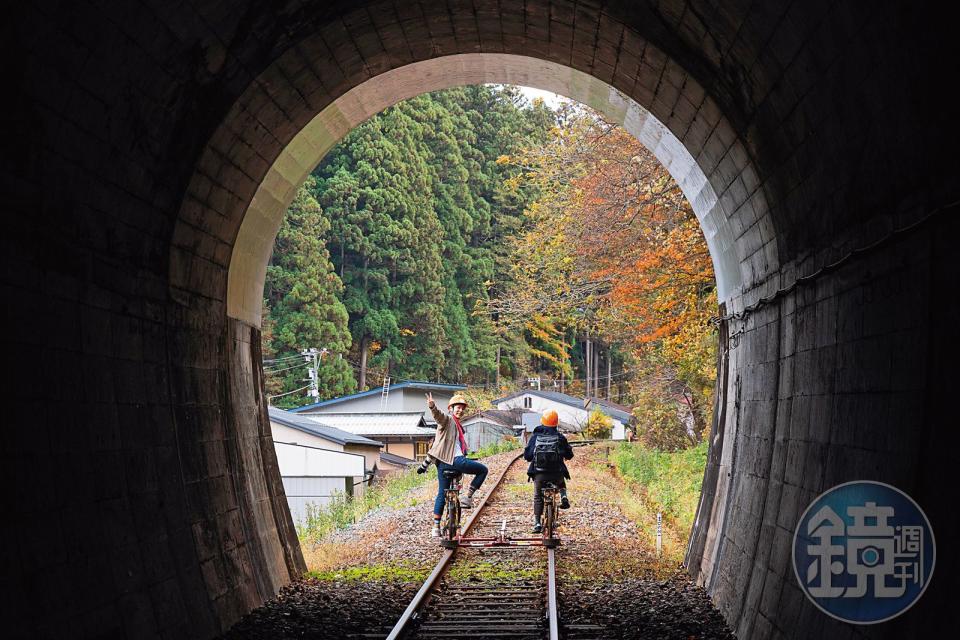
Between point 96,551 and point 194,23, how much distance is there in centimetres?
386

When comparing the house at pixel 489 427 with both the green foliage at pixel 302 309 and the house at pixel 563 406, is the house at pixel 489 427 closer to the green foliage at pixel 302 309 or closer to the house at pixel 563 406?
the house at pixel 563 406

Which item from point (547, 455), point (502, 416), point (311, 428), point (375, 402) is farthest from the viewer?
point (502, 416)

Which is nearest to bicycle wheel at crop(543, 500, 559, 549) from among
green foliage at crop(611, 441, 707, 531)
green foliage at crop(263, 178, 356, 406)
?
green foliage at crop(611, 441, 707, 531)

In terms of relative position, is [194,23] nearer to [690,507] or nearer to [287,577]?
[287,577]

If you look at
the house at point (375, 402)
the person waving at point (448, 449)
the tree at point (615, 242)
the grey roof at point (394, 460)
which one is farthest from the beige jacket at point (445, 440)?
the house at point (375, 402)

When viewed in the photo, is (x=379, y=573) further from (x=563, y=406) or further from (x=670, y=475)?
(x=563, y=406)

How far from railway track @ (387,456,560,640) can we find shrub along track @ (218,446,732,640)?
2.2 inches

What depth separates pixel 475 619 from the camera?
9.20m

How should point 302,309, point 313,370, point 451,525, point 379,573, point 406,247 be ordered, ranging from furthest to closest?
point 406,247 → point 302,309 → point 313,370 → point 451,525 → point 379,573

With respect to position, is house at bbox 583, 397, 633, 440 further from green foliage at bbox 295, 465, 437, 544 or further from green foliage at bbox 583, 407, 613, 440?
green foliage at bbox 295, 465, 437, 544

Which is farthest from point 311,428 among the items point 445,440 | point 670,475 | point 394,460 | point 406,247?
point 406,247

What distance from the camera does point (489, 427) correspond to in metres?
54.2

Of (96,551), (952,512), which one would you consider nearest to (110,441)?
(96,551)

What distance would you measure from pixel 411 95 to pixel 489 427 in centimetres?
4173
